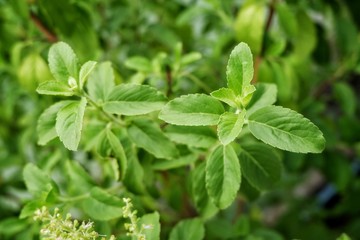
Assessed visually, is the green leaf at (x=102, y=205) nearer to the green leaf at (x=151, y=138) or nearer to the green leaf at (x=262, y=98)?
the green leaf at (x=151, y=138)

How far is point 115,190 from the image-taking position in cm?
86

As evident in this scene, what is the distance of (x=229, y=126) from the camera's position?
62cm

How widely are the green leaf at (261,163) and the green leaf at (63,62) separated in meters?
0.28

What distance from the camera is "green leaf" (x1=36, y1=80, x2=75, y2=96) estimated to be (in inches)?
25.9

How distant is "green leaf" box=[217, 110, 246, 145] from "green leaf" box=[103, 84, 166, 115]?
0.10 metres

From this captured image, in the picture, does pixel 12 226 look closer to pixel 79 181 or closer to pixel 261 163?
pixel 79 181

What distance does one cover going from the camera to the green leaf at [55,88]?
66cm

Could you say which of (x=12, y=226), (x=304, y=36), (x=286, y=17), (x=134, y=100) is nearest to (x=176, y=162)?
(x=134, y=100)

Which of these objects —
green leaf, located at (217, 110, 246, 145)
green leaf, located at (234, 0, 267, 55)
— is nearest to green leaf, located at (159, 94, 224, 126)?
green leaf, located at (217, 110, 246, 145)

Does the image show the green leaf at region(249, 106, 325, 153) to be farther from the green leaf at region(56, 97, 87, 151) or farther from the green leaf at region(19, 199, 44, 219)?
the green leaf at region(19, 199, 44, 219)

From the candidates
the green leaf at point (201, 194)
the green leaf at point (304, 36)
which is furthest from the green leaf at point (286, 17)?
the green leaf at point (201, 194)

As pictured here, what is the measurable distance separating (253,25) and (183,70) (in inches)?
7.2

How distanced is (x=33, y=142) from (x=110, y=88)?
2.27 feet

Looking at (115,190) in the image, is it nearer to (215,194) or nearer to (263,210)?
(215,194)
